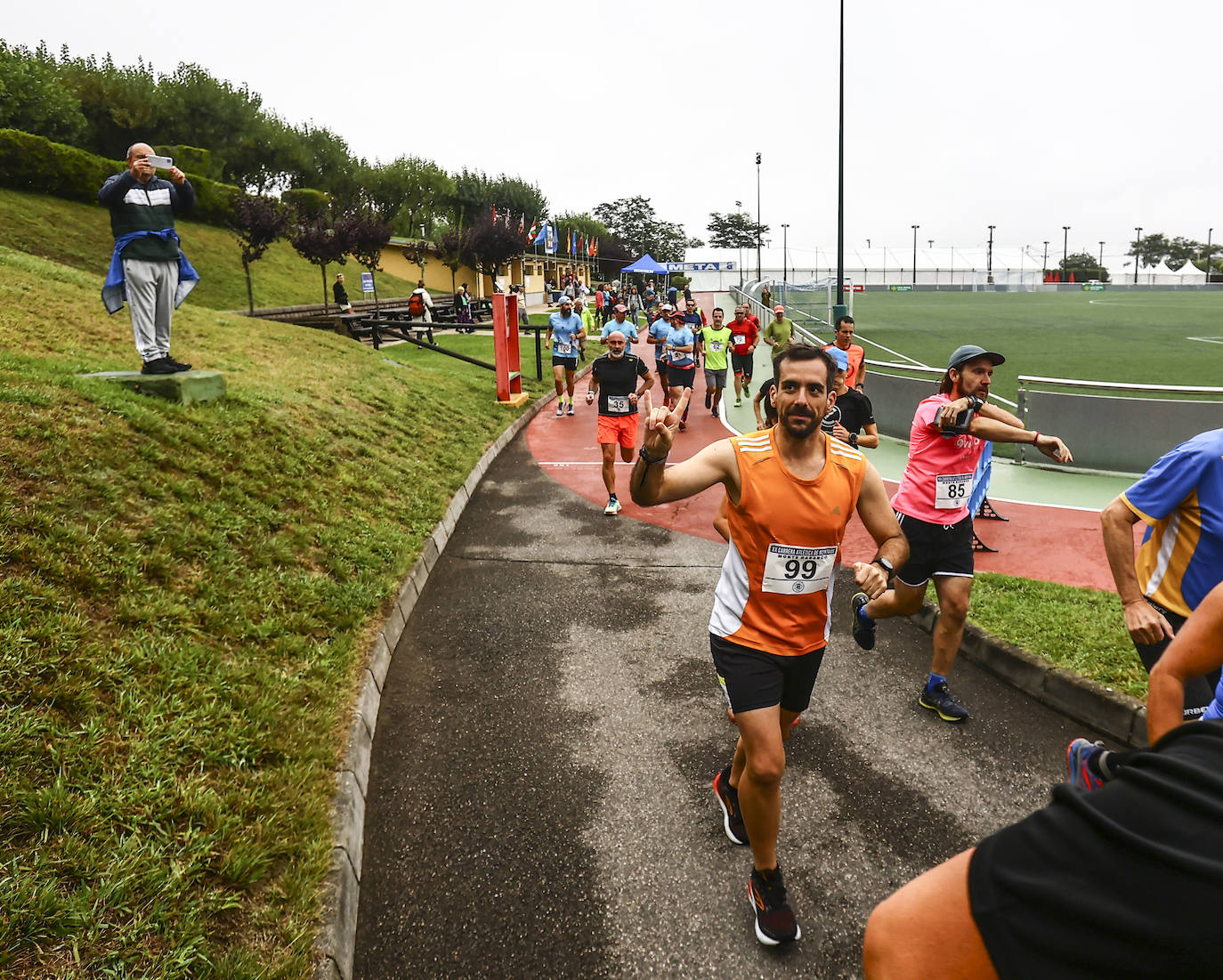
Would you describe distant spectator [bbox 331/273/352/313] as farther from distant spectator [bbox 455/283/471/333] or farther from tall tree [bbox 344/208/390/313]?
distant spectator [bbox 455/283/471/333]

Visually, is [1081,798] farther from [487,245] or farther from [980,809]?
[487,245]

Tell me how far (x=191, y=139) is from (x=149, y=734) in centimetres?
5476

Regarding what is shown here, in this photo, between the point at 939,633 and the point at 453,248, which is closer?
the point at 939,633

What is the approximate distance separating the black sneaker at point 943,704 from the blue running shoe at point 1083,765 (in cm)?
270

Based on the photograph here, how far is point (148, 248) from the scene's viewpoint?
6.70 metres

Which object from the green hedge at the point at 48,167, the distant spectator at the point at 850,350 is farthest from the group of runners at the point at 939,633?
the green hedge at the point at 48,167

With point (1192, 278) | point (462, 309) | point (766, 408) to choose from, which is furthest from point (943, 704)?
point (1192, 278)

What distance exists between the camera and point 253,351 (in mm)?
11695

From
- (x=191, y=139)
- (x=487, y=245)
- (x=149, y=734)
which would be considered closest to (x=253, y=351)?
(x=149, y=734)

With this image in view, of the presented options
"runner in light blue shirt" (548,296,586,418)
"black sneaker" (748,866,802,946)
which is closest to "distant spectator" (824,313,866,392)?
"runner in light blue shirt" (548,296,586,418)

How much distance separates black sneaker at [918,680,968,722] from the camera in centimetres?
432

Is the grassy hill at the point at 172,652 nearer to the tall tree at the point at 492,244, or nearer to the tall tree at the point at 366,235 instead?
the tall tree at the point at 366,235

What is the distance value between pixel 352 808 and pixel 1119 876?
3.23 m

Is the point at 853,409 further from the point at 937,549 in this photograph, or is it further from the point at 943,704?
the point at 943,704
